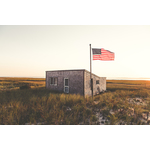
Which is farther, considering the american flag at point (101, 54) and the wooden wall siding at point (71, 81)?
the wooden wall siding at point (71, 81)

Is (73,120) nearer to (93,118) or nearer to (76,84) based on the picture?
(93,118)

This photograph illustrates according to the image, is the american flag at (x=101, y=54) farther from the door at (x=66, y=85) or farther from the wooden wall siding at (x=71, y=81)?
the door at (x=66, y=85)

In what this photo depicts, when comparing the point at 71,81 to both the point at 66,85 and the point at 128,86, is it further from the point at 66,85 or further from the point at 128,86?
the point at 128,86

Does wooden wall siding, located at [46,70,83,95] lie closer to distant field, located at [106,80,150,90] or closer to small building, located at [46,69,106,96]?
small building, located at [46,69,106,96]

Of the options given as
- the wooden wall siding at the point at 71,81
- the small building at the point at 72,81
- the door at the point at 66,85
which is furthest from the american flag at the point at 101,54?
the door at the point at 66,85

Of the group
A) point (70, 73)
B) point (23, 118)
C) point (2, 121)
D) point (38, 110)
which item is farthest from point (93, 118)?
point (70, 73)

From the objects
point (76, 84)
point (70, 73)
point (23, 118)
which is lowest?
point (23, 118)

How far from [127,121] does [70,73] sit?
570 centimetres

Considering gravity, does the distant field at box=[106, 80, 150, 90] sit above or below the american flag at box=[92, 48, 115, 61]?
below

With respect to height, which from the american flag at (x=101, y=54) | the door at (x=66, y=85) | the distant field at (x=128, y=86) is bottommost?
the distant field at (x=128, y=86)

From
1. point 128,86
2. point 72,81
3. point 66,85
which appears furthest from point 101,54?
point 128,86

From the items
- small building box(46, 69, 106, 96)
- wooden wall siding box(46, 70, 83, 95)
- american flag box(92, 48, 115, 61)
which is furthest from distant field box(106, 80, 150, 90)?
american flag box(92, 48, 115, 61)

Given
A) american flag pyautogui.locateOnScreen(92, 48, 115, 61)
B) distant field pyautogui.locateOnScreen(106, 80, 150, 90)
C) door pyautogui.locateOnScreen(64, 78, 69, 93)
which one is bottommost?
distant field pyautogui.locateOnScreen(106, 80, 150, 90)

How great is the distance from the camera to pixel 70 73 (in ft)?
26.7
